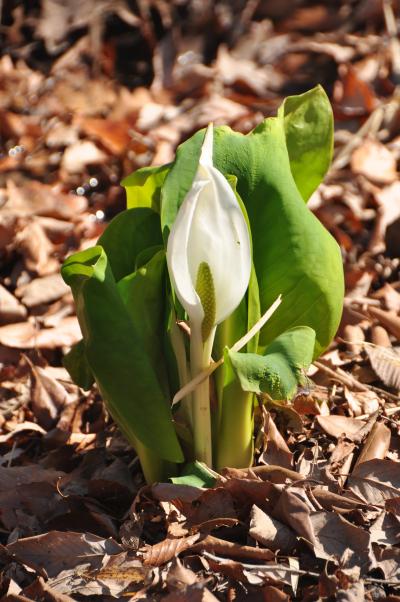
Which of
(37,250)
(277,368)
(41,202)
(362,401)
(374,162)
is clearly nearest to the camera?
(277,368)

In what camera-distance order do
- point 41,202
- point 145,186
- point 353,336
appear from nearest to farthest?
point 145,186 → point 353,336 → point 41,202

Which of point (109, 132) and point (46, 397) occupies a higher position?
point (109, 132)

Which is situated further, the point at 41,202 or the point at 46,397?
the point at 41,202

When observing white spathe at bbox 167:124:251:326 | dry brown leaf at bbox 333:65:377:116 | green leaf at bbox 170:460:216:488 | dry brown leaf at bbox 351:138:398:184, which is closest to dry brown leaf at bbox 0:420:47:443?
green leaf at bbox 170:460:216:488

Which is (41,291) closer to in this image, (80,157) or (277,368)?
(80,157)

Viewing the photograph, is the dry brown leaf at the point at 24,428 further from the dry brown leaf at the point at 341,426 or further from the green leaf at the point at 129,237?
the dry brown leaf at the point at 341,426


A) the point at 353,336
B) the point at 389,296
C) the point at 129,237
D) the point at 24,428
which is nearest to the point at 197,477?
the point at 129,237
